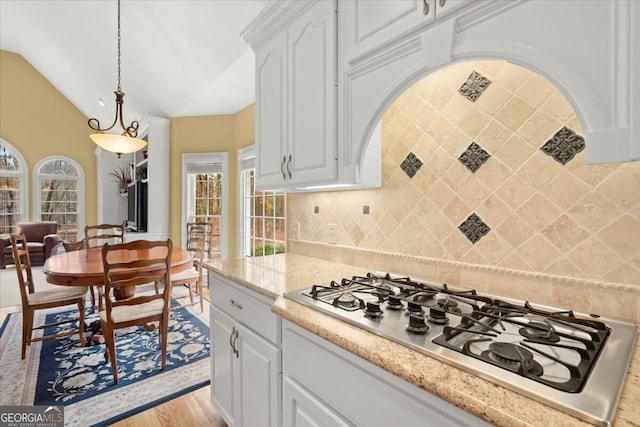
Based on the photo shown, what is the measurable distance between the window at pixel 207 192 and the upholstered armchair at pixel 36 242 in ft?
9.79

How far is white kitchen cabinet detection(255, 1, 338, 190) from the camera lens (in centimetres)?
137

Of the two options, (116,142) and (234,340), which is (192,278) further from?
(234,340)

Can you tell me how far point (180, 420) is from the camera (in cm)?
183

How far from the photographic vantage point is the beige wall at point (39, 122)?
651cm

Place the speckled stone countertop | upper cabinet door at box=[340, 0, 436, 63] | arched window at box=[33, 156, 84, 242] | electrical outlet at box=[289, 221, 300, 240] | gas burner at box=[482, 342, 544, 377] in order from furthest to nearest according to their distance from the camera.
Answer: arched window at box=[33, 156, 84, 242], electrical outlet at box=[289, 221, 300, 240], upper cabinet door at box=[340, 0, 436, 63], gas burner at box=[482, 342, 544, 377], the speckled stone countertop

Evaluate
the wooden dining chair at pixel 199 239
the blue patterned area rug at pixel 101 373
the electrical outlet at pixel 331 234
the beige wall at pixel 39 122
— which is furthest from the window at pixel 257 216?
the beige wall at pixel 39 122

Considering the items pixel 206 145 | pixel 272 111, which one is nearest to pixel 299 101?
pixel 272 111

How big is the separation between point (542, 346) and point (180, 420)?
1.99 meters

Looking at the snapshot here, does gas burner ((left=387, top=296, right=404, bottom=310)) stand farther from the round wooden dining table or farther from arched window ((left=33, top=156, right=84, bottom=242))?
arched window ((left=33, top=156, right=84, bottom=242))

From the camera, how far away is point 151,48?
11.7 feet

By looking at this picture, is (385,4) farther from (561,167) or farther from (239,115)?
(239,115)

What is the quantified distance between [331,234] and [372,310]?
998mm

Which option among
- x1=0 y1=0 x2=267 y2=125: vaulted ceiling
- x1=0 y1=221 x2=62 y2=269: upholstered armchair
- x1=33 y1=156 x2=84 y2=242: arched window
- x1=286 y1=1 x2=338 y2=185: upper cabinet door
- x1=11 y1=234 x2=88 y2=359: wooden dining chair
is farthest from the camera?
x1=33 y1=156 x2=84 y2=242: arched window

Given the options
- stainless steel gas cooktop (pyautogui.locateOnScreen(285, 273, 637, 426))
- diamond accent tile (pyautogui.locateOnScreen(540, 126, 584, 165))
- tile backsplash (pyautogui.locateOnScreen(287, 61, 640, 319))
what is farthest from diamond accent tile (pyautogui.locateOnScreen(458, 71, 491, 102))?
stainless steel gas cooktop (pyautogui.locateOnScreen(285, 273, 637, 426))
